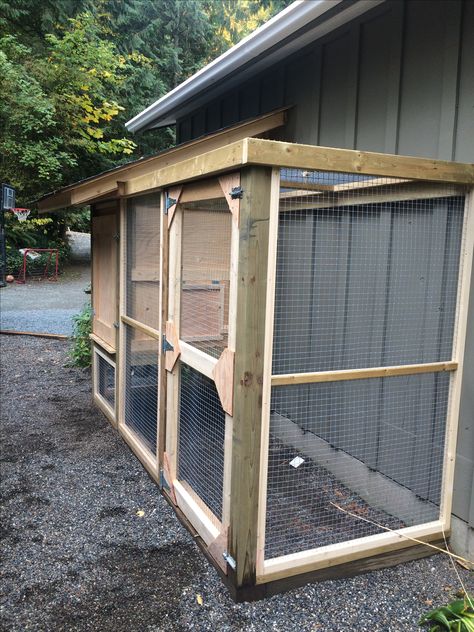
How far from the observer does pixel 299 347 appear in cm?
336

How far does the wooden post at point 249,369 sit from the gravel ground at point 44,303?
23.4ft

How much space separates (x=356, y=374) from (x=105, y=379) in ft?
10.0

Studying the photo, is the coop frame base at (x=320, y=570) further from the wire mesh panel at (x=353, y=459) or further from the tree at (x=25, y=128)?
the tree at (x=25, y=128)

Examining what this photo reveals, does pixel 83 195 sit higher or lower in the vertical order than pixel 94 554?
higher

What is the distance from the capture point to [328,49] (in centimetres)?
336

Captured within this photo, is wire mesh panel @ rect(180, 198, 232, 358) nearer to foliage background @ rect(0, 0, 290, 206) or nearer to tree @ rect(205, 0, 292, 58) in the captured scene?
foliage background @ rect(0, 0, 290, 206)

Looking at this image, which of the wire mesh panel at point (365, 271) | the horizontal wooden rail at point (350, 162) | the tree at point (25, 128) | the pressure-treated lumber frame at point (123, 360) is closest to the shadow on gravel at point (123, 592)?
the pressure-treated lumber frame at point (123, 360)

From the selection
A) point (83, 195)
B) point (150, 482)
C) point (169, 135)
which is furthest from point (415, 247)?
point (169, 135)

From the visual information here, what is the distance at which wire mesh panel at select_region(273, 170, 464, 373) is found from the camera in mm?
2588

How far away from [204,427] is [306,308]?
1.02m

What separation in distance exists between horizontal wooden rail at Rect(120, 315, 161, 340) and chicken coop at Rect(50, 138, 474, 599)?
4 centimetres

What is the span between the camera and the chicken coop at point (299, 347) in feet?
7.13

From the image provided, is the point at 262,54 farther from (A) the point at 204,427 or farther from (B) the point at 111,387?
(B) the point at 111,387

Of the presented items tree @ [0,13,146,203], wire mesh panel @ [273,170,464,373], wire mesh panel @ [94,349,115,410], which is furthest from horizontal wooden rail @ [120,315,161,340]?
tree @ [0,13,146,203]
